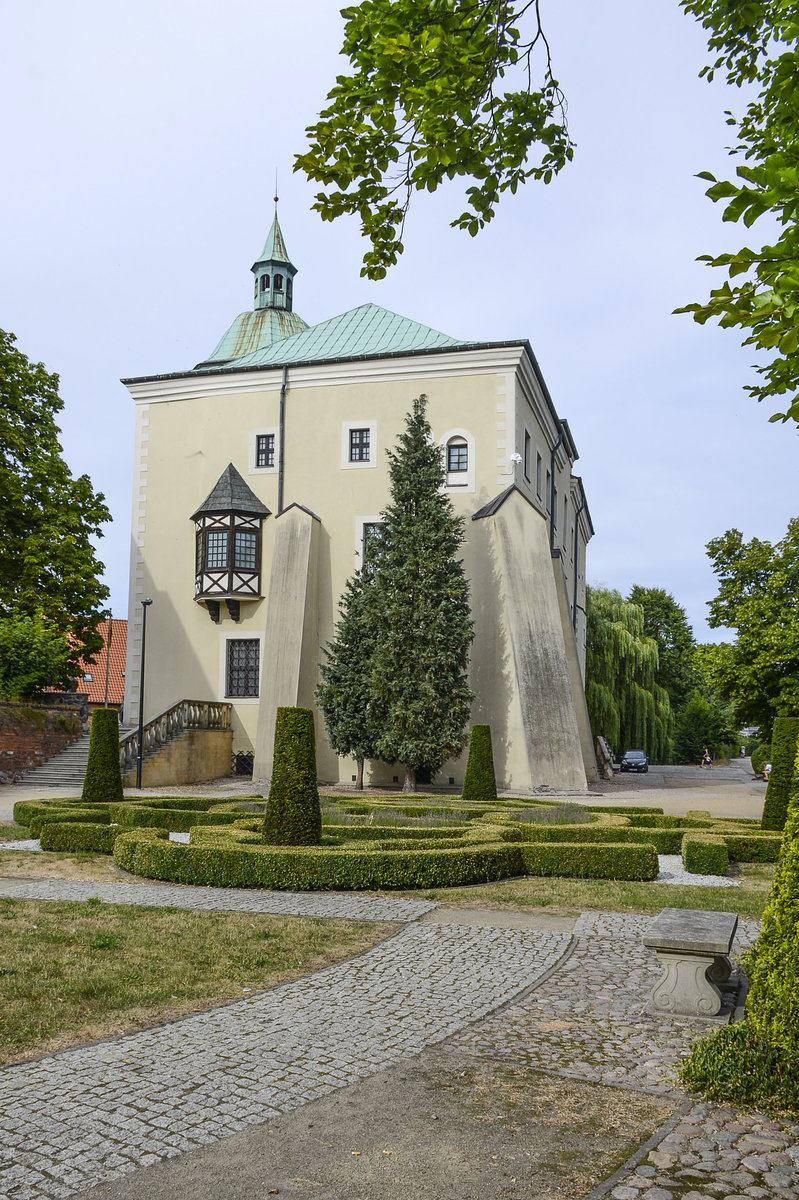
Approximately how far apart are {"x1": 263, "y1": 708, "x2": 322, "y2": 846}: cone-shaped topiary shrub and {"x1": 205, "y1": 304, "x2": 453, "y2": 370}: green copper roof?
62.2ft

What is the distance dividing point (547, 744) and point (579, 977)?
59.6 ft

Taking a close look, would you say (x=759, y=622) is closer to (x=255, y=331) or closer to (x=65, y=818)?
(x=65, y=818)

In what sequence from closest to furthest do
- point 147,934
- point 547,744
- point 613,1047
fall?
point 613,1047 → point 147,934 → point 547,744

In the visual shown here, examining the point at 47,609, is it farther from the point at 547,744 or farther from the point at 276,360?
the point at 547,744

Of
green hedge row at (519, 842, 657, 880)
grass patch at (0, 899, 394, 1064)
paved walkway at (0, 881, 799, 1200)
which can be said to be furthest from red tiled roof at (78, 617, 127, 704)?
paved walkway at (0, 881, 799, 1200)

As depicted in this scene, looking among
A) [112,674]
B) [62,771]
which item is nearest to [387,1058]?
[62,771]

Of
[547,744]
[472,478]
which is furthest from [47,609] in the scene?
[547,744]

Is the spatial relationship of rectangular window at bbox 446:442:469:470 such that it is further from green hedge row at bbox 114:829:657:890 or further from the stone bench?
the stone bench

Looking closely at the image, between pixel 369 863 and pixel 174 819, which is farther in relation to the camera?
pixel 174 819

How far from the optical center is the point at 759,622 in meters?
26.9

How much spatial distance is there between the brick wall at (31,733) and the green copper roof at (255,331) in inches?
658

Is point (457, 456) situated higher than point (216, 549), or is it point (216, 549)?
point (457, 456)

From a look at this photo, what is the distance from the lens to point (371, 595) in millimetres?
25281

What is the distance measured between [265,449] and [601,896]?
73.9 ft
